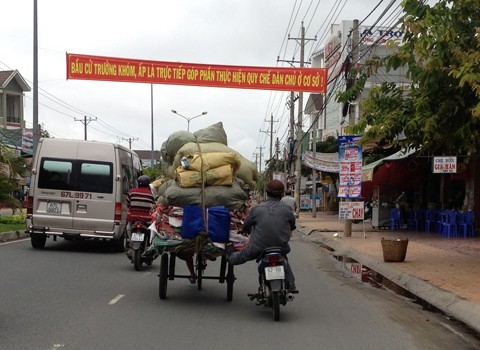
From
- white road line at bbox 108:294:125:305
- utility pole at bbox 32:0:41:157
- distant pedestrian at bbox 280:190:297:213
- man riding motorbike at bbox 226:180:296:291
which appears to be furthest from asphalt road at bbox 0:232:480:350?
utility pole at bbox 32:0:41:157

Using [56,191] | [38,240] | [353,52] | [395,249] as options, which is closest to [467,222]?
[353,52]

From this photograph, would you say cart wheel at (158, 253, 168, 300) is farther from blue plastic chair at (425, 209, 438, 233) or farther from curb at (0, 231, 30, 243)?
blue plastic chair at (425, 209, 438, 233)

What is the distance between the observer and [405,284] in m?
10.9

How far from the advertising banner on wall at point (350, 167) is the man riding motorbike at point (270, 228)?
12.5 m

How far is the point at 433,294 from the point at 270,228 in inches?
155

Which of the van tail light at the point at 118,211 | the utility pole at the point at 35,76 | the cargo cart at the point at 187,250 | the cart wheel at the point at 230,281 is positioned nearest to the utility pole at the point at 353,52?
the van tail light at the point at 118,211

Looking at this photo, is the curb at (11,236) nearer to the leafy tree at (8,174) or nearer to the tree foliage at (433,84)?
→ the leafy tree at (8,174)

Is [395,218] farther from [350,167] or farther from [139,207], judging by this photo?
[139,207]

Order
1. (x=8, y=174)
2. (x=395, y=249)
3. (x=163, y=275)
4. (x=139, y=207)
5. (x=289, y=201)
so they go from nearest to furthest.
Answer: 1. (x=163, y=275)
2. (x=139, y=207)
3. (x=395, y=249)
4. (x=289, y=201)
5. (x=8, y=174)

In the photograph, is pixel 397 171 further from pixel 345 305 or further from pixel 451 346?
pixel 451 346

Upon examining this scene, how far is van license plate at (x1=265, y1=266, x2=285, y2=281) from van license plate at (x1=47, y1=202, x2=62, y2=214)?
8039 mm

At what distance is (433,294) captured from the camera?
9.51 meters

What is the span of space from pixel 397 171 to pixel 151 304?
18430 millimetres

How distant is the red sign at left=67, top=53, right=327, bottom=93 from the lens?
1972cm
